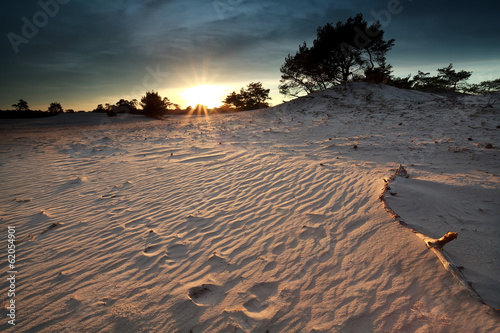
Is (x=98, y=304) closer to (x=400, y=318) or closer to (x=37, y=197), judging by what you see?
(x=400, y=318)

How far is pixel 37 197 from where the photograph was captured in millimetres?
4559

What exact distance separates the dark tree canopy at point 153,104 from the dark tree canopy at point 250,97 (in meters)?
16.2

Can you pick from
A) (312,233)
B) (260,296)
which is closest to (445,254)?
(312,233)

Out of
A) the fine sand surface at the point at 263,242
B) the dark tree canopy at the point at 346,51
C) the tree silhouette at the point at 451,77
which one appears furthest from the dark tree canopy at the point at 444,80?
the fine sand surface at the point at 263,242

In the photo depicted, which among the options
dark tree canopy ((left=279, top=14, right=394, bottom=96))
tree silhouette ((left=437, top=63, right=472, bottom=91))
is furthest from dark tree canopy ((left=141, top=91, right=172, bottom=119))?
tree silhouette ((left=437, top=63, right=472, bottom=91))

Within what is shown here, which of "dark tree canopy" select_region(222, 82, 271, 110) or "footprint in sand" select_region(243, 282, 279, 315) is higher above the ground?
"dark tree canopy" select_region(222, 82, 271, 110)

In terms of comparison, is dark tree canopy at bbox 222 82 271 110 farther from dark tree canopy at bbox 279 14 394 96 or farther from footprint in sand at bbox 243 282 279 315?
footprint in sand at bbox 243 282 279 315

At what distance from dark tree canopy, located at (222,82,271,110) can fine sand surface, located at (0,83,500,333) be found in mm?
32866

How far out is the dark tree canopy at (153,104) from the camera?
74.2 feet

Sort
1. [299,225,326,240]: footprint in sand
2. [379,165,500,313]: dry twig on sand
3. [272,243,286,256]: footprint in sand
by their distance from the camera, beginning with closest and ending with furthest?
[379,165,500,313]: dry twig on sand < [272,243,286,256]: footprint in sand < [299,225,326,240]: footprint in sand

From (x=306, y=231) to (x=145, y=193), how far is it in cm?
357

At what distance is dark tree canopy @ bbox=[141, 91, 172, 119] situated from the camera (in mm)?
22625

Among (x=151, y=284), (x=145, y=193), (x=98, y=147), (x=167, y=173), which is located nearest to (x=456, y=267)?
(x=151, y=284)

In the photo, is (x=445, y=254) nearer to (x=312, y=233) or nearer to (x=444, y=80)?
(x=312, y=233)
